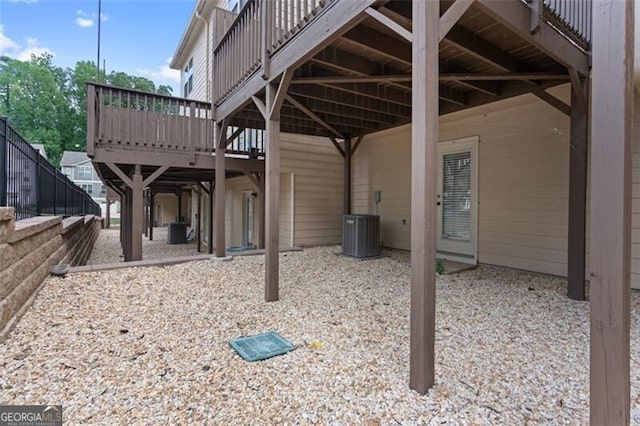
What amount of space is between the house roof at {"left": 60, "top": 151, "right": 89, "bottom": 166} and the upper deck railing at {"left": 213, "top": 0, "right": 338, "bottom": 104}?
3391 cm

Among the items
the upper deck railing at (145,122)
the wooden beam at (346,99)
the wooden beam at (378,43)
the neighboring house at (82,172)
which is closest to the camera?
the wooden beam at (378,43)

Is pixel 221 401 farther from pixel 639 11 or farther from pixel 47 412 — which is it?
pixel 639 11

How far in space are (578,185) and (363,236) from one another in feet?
11.5

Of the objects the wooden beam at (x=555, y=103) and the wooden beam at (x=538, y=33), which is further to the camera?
the wooden beam at (x=555, y=103)

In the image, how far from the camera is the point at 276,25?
395 centimetres

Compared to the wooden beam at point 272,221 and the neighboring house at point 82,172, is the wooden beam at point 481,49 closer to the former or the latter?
the wooden beam at point 272,221

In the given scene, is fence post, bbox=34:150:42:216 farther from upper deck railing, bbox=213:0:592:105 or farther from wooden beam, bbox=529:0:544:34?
wooden beam, bbox=529:0:544:34

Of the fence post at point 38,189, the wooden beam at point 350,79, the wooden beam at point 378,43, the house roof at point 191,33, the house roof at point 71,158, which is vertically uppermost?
the house roof at point 191,33

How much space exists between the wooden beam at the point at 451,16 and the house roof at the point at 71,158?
1509 inches

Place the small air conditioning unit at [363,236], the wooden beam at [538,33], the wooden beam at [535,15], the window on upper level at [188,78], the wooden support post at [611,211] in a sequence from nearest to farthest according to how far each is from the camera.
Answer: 1. the wooden support post at [611,211]
2. the wooden beam at [538,33]
3. the wooden beam at [535,15]
4. the small air conditioning unit at [363,236]
5. the window on upper level at [188,78]

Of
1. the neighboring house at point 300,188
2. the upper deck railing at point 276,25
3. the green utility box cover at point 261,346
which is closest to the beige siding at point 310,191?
the neighboring house at point 300,188

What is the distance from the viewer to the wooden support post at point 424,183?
193 cm

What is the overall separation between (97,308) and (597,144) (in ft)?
13.9

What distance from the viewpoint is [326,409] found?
1814 mm
